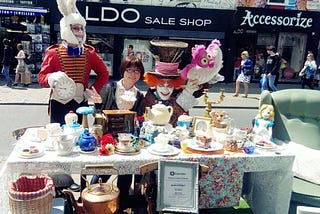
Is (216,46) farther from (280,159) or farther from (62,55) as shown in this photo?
(62,55)

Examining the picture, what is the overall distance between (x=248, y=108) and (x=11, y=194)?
7.58m

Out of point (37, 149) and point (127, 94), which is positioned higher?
point (127, 94)

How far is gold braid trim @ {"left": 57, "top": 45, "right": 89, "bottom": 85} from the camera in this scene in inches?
132

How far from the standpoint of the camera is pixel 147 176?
3.10 m

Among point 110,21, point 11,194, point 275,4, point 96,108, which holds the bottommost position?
point 11,194

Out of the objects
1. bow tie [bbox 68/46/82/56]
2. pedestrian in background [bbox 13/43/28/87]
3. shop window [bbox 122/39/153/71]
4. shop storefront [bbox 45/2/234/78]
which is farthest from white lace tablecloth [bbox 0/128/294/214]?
shop window [bbox 122/39/153/71]

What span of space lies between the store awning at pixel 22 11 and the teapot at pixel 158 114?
9337 mm

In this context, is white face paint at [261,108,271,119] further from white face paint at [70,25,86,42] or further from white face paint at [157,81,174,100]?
white face paint at [70,25,86,42]

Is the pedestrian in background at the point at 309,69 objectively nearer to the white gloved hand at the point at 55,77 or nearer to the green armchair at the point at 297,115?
the green armchair at the point at 297,115

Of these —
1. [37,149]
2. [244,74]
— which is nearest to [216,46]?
[37,149]

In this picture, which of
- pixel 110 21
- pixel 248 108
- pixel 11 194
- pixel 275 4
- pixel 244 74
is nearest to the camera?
pixel 11 194

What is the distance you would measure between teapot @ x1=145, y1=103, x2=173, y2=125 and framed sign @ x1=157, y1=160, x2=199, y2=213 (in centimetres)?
54

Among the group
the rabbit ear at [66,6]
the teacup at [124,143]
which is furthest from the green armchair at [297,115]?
the rabbit ear at [66,6]

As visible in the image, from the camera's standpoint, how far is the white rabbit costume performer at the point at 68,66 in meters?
3.24
